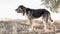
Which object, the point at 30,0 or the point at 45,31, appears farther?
the point at 30,0

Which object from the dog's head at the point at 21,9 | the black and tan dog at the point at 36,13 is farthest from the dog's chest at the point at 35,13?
the dog's head at the point at 21,9

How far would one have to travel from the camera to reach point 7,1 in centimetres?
179

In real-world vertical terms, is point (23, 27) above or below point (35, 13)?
below

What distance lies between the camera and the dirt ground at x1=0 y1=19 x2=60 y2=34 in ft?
5.31

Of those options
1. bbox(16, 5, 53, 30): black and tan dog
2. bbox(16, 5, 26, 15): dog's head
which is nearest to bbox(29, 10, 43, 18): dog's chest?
bbox(16, 5, 53, 30): black and tan dog

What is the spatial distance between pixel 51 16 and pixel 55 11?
9cm

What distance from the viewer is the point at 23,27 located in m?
1.66

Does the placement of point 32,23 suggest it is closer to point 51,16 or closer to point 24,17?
point 24,17

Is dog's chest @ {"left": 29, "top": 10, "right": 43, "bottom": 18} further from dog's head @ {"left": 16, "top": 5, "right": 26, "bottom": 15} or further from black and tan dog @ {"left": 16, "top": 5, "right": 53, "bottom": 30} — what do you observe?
dog's head @ {"left": 16, "top": 5, "right": 26, "bottom": 15}

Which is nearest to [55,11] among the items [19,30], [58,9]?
[58,9]

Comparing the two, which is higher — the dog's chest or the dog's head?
the dog's head

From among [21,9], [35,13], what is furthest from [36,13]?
[21,9]

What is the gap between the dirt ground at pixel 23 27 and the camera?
162cm

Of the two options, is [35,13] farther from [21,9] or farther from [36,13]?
[21,9]
